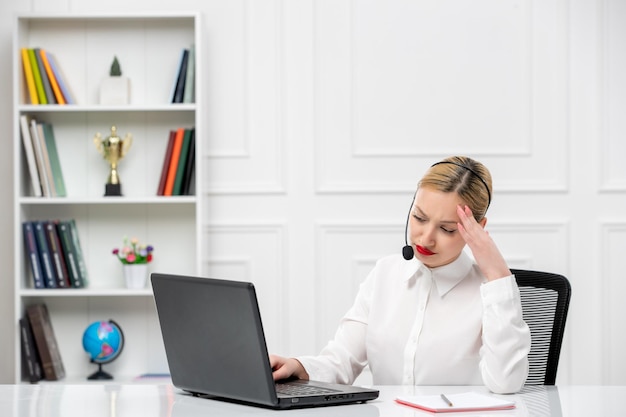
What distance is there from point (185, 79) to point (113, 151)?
0.43 metres

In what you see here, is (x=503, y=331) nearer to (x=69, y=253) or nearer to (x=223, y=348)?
(x=223, y=348)

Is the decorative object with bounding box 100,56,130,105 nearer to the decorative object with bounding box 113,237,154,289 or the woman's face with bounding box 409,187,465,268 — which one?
the decorative object with bounding box 113,237,154,289

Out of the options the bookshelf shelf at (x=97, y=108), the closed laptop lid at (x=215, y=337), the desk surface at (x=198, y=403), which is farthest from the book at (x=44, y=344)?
the closed laptop lid at (x=215, y=337)

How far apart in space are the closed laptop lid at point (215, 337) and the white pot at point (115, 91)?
6.59 feet

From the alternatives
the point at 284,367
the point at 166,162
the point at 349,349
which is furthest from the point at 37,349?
the point at 284,367

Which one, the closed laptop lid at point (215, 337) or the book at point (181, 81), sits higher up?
the book at point (181, 81)

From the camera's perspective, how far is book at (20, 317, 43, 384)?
3557 mm

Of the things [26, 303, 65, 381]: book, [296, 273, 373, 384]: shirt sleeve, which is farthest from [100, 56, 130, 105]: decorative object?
[296, 273, 373, 384]: shirt sleeve

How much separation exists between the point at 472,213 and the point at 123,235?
6.98 ft

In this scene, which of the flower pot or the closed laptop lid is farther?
the flower pot

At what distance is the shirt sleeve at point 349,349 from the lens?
2.08m

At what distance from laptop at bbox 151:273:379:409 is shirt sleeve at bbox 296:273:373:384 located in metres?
0.24

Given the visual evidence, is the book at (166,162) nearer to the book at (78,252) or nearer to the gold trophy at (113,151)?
the gold trophy at (113,151)

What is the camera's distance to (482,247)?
6.25ft
